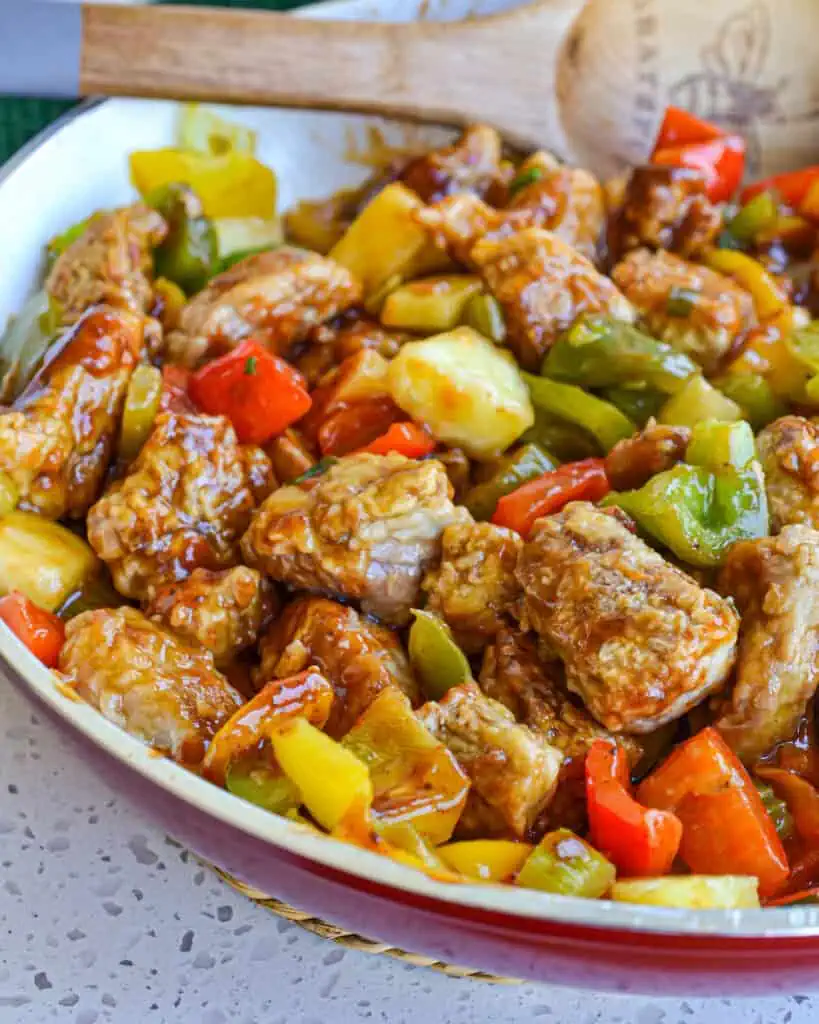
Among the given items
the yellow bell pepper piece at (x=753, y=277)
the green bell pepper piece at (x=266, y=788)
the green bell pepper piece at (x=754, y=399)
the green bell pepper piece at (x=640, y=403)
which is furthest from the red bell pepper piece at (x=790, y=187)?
the green bell pepper piece at (x=266, y=788)

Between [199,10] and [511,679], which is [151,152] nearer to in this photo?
[199,10]

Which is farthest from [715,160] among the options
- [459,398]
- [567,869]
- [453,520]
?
[567,869]

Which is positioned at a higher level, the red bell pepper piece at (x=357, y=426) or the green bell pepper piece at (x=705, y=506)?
the green bell pepper piece at (x=705, y=506)

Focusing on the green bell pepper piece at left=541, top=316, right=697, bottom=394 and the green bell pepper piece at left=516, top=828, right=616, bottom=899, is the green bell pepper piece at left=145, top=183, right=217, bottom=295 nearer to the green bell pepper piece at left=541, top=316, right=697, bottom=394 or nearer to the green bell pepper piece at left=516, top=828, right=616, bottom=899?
the green bell pepper piece at left=541, top=316, right=697, bottom=394

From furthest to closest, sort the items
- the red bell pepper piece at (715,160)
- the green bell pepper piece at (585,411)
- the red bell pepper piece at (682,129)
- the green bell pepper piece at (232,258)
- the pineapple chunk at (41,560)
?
the red bell pepper piece at (682,129) → the red bell pepper piece at (715,160) → the green bell pepper piece at (232,258) → the green bell pepper piece at (585,411) → the pineapple chunk at (41,560)

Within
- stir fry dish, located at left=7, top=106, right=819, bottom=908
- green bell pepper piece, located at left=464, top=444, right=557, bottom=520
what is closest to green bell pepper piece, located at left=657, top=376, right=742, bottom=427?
stir fry dish, located at left=7, top=106, right=819, bottom=908

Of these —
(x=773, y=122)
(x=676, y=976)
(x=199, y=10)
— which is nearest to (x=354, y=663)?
(x=676, y=976)

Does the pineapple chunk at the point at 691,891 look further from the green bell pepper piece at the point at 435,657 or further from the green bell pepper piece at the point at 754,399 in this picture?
the green bell pepper piece at the point at 754,399

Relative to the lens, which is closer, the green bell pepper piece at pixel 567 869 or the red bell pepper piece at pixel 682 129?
the green bell pepper piece at pixel 567 869
